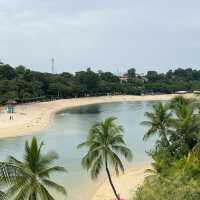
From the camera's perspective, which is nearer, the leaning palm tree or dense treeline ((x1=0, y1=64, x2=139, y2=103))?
the leaning palm tree

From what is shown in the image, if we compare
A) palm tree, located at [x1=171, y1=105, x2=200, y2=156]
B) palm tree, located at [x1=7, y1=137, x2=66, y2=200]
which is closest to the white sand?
palm tree, located at [x1=171, y1=105, x2=200, y2=156]

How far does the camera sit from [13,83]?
142250 mm

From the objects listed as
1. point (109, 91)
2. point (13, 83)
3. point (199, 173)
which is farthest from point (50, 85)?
point (199, 173)

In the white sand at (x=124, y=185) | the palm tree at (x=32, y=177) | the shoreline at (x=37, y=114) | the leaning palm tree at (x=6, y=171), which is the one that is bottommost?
the white sand at (x=124, y=185)

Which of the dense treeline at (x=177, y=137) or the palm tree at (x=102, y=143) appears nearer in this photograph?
the dense treeline at (x=177, y=137)

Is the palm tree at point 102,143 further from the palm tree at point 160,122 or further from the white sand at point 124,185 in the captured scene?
the palm tree at point 160,122

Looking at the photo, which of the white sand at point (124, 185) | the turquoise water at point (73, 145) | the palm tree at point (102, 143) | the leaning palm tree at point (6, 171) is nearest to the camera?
the leaning palm tree at point (6, 171)

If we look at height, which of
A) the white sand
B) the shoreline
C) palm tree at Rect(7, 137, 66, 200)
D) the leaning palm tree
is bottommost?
the white sand

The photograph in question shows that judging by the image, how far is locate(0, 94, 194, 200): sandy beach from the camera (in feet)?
148

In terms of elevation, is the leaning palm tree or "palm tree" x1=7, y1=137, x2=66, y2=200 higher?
the leaning palm tree

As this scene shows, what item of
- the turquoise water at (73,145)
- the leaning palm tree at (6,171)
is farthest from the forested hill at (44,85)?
the leaning palm tree at (6,171)

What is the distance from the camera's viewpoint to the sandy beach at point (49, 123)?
148ft

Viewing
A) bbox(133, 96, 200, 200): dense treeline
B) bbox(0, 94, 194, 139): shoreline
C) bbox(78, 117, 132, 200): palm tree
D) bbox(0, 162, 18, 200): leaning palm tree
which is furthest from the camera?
bbox(0, 94, 194, 139): shoreline

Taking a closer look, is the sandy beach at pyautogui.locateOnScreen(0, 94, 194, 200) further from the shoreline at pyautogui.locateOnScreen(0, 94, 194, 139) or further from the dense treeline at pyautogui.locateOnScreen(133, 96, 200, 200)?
the dense treeline at pyautogui.locateOnScreen(133, 96, 200, 200)
